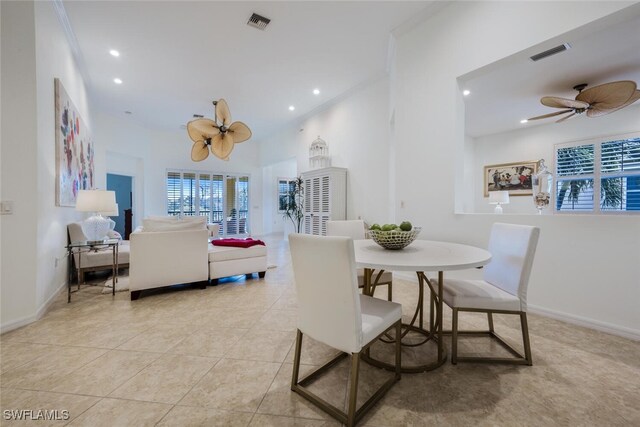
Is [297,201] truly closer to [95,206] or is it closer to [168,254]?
[168,254]

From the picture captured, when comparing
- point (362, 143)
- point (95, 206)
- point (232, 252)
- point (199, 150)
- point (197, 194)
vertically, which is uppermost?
point (362, 143)

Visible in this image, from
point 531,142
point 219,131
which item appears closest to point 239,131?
point 219,131

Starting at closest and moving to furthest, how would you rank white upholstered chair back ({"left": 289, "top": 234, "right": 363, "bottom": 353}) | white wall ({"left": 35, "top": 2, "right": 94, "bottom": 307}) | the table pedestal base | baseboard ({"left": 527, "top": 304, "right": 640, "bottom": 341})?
white upholstered chair back ({"left": 289, "top": 234, "right": 363, "bottom": 353}) < the table pedestal base < baseboard ({"left": 527, "top": 304, "right": 640, "bottom": 341}) < white wall ({"left": 35, "top": 2, "right": 94, "bottom": 307})

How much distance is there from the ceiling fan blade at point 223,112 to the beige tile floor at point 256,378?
10.2ft

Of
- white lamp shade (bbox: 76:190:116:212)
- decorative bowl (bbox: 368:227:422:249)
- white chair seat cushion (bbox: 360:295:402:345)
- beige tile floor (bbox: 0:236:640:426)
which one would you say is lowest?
beige tile floor (bbox: 0:236:640:426)

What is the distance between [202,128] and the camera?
173 inches

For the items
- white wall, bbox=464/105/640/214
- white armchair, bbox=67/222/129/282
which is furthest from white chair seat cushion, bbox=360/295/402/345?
white wall, bbox=464/105/640/214

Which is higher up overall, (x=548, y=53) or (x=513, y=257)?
(x=548, y=53)

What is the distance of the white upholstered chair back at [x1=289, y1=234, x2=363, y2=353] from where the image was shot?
1186mm

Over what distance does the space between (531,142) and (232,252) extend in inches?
268

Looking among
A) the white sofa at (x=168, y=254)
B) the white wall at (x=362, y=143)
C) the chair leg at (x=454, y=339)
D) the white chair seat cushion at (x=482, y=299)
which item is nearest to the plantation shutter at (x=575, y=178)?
the white wall at (x=362, y=143)

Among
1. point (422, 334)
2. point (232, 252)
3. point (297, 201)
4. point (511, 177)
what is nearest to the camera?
point (422, 334)

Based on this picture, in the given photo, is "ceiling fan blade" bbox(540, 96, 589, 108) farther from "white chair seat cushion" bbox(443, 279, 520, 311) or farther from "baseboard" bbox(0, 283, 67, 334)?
"baseboard" bbox(0, 283, 67, 334)

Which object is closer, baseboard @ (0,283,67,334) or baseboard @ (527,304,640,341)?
baseboard @ (527,304,640,341)
